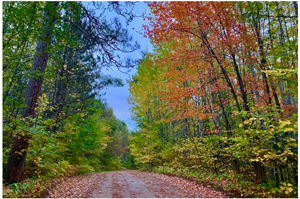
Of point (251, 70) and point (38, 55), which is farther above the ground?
point (251, 70)

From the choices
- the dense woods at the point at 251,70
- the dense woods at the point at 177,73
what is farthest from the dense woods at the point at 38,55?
the dense woods at the point at 251,70

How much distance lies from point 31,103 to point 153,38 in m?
4.53

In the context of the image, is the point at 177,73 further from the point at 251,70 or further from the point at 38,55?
the point at 38,55

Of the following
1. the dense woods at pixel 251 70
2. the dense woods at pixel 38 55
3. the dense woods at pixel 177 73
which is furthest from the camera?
the dense woods at pixel 251 70

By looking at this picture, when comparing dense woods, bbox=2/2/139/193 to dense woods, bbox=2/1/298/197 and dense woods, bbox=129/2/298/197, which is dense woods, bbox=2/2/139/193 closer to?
dense woods, bbox=2/1/298/197

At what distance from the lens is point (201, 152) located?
354 inches

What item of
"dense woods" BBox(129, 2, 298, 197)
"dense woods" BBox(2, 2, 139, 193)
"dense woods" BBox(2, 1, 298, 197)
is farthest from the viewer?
"dense woods" BBox(129, 2, 298, 197)

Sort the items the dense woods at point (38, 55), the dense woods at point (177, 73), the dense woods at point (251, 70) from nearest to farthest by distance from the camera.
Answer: the dense woods at point (38, 55) → the dense woods at point (177, 73) → the dense woods at point (251, 70)

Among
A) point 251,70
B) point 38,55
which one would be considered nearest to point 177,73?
point 251,70

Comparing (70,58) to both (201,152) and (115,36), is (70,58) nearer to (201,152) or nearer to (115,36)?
(115,36)

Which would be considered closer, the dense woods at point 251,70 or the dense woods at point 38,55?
→ the dense woods at point 38,55

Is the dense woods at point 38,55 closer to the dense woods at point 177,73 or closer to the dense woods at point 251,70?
the dense woods at point 177,73

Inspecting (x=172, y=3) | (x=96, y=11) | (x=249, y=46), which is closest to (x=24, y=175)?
(x=96, y=11)

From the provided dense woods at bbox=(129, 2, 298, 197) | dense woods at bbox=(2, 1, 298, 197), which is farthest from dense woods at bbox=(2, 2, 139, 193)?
dense woods at bbox=(129, 2, 298, 197)
